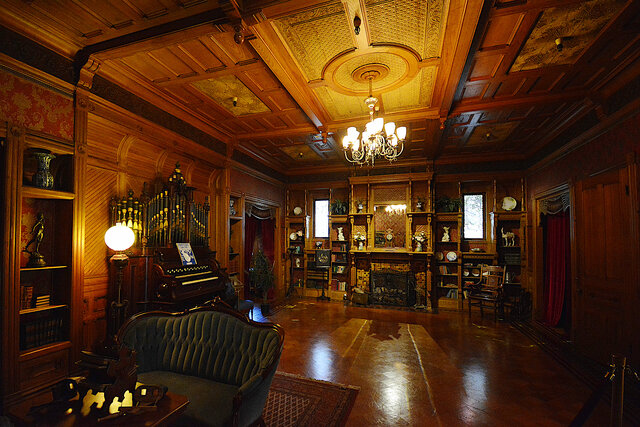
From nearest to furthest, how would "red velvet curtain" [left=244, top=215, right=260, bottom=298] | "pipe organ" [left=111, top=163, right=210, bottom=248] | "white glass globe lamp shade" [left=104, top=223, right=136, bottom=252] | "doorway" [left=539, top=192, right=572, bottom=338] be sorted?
"white glass globe lamp shade" [left=104, top=223, right=136, bottom=252], "pipe organ" [left=111, top=163, right=210, bottom=248], "doorway" [left=539, top=192, right=572, bottom=338], "red velvet curtain" [left=244, top=215, right=260, bottom=298]

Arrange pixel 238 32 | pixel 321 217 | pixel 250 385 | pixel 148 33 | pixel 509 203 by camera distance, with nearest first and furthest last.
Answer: pixel 250 385, pixel 238 32, pixel 148 33, pixel 509 203, pixel 321 217

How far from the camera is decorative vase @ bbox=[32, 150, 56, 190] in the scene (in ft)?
10.1

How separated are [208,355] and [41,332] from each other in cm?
181

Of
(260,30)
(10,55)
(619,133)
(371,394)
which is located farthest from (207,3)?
(619,133)

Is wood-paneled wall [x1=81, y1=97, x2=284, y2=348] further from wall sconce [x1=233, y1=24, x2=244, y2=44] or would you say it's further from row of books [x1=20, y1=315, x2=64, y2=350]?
wall sconce [x1=233, y1=24, x2=244, y2=44]

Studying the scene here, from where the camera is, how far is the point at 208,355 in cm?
279

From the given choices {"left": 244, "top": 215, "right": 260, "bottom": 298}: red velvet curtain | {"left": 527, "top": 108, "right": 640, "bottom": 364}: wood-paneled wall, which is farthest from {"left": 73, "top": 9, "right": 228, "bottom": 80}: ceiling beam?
{"left": 244, "top": 215, "right": 260, "bottom": 298}: red velvet curtain

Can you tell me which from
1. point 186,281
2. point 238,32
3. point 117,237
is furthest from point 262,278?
point 238,32

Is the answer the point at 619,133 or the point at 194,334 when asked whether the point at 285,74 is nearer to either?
the point at 194,334

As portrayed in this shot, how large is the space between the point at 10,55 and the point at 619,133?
6711 mm

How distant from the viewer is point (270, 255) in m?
8.52

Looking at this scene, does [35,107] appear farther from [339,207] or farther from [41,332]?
[339,207]

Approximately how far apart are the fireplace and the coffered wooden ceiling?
12.5 feet

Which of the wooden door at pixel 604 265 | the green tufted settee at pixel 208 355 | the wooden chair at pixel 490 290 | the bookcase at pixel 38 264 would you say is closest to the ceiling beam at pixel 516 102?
the wooden door at pixel 604 265
